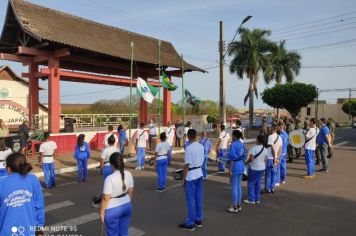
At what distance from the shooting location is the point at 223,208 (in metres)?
7.74

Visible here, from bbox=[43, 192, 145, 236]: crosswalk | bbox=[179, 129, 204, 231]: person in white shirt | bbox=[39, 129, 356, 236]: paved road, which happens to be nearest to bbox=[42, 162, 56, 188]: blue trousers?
bbox=[39, 129, 356, 236]: paved road

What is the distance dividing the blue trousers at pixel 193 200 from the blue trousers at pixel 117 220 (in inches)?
74.8

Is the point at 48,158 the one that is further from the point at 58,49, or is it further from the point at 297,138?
the point at 58,49

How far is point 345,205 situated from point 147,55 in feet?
53.0

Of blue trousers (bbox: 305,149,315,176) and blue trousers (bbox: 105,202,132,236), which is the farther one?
blue trousers (bbox: 305,149,315,176)

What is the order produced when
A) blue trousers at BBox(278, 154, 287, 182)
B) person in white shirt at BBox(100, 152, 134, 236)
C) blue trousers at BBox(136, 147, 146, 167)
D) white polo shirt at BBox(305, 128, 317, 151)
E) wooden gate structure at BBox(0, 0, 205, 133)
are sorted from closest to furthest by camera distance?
person in white shirt at BBox(100, 152, 134, 236)
blue trousers at BBox(278, 154, 287, 182)
white polo shirt at BBox(305, 128, 317, 151)
blue trousers at BBox(136, 147, 146, 167)
wooden gate structure at BBox(0, 0, 205, 133)

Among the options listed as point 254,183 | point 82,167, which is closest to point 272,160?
point 254,183

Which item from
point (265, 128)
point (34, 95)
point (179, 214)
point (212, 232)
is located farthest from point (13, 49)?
point (212, 232)

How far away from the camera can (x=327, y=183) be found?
33.7 feet

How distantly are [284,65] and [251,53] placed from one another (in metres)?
7.40

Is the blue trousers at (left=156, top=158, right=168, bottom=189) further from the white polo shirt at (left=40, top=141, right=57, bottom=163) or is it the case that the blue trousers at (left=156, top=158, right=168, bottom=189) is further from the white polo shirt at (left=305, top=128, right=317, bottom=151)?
the white polo shirt at (left=305, top=128, right=317, bottom=151)

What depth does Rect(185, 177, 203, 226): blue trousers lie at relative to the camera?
20.8 feet

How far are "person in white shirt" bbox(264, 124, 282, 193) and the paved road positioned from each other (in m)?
0.30

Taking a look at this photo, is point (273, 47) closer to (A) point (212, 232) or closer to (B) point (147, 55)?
(B) point (147, 55)
